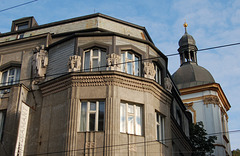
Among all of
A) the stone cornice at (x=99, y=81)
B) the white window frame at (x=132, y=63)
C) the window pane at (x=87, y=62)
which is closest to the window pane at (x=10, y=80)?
the stone cornice at (x=99, y=81)

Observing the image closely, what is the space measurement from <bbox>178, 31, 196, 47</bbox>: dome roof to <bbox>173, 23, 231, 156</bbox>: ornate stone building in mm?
6066

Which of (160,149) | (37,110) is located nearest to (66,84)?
(37,110)

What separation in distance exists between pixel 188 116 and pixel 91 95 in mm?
18244

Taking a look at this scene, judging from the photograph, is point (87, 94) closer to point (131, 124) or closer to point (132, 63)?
point (131, 124)

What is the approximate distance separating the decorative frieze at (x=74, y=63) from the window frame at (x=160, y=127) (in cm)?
626

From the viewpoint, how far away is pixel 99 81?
24203 mm

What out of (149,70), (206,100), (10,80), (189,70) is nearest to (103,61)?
(149,70)

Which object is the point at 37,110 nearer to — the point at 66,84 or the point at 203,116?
the point at 66,84

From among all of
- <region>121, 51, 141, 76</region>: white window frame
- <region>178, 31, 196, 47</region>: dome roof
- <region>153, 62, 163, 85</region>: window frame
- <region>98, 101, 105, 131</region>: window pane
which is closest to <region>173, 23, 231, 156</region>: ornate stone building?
<region>178, 31, 196, 47</region>: dome roof

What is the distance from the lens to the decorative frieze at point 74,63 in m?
24.8

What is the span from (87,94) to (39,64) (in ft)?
17.1

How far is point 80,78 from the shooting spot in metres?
24.3

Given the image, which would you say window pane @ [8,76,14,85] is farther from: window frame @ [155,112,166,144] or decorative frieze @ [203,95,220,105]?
A: decorative frieze @ [203,95,220,105]

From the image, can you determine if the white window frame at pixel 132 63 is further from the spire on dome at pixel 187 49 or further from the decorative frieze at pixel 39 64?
the spire on dome at pixel 187 49
